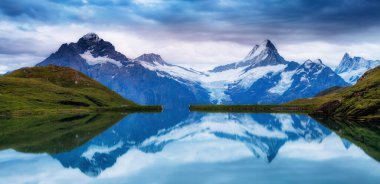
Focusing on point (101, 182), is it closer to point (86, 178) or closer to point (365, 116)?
→ point (86, 178)

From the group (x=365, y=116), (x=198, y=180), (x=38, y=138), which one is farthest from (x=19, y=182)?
(x=365, y=116)

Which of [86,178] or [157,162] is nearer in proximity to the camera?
[86,178]

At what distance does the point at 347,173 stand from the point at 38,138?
7527cm

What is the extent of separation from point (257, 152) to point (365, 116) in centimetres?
12190

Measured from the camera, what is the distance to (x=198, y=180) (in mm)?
52625

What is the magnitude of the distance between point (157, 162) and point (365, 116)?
462ft

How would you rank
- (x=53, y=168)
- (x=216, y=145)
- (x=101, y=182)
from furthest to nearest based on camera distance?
(x=216, y=145) → (x=53, y=168) → (x=101, y=182)

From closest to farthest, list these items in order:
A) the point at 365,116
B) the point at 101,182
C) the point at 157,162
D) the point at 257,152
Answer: the point at 101,182 < the point at 157,162 < the point at 257,152 < the point at 365,116

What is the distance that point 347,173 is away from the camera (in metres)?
57.5

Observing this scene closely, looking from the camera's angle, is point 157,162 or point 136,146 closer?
point 157,162

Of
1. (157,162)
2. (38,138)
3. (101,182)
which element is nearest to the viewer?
(101,182)

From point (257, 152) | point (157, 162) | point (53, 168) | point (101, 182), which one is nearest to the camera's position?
point (101, 182)

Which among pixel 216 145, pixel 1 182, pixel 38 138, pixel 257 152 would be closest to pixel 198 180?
pixel 1 182

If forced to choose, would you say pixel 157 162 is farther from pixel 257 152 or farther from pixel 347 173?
pixel 347 173
